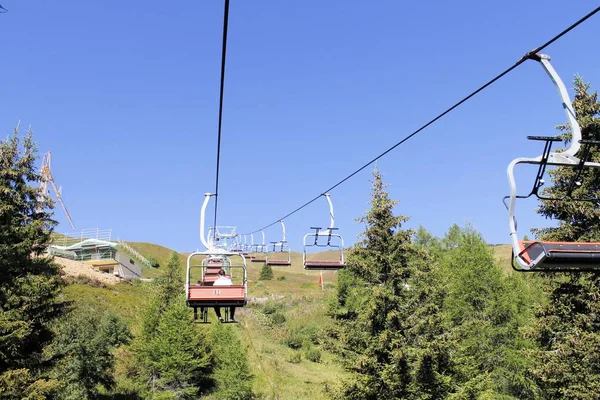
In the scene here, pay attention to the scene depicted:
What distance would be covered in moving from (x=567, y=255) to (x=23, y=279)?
2177 cm

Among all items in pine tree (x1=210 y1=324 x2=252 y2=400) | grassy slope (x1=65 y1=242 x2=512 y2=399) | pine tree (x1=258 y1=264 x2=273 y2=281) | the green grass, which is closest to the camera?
pine tree (x1=210 y1=324 x2=252 y2=400)

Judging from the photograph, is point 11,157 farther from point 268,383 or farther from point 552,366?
point 268,383

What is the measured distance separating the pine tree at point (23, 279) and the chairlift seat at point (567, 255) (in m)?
19.9

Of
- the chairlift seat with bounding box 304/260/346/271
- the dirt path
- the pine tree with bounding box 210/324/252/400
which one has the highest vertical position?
the dirt path

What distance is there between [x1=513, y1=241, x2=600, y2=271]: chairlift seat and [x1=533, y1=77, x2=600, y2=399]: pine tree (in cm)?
1263

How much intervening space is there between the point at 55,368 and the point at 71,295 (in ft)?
99.6

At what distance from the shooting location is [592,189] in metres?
16.7

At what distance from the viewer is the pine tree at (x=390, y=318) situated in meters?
19.8

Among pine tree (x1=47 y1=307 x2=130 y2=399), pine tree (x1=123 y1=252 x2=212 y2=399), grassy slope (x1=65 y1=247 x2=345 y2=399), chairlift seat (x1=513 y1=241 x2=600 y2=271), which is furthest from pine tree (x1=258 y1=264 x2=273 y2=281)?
chairlift seat (x1=513 y1=241 x2=600 y2=271)

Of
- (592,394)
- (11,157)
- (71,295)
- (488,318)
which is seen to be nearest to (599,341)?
(592,394)

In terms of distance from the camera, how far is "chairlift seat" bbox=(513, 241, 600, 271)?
482 cm

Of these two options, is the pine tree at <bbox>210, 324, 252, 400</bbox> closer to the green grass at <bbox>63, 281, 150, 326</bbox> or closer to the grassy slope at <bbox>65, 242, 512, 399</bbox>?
the grassy slope at <bbox>65, 242, 512, 399</bbox>

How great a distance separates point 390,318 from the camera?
66.3 ft

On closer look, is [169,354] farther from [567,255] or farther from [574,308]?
[567,255]
